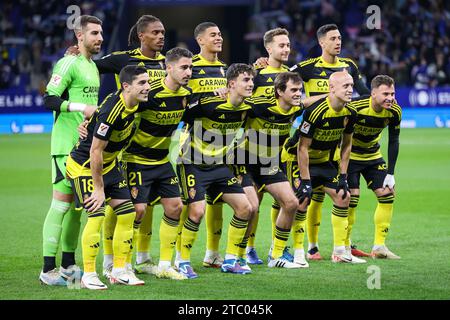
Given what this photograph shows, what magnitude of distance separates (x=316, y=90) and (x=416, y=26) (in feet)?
77.8

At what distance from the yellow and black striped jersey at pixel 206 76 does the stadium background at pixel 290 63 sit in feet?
6.18

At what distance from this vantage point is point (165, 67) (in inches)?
374

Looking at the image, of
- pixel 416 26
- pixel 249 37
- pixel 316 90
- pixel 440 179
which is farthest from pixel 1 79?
pixel 316 90

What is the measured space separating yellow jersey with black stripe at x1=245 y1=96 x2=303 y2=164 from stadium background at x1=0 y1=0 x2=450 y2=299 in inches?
50.3

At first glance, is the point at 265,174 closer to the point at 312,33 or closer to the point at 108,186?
the point at 108,186

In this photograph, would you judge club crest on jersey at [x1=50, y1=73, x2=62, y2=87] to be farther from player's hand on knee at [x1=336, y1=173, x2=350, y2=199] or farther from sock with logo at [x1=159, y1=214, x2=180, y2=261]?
player's hand on knee at [x1=336, y1=173, x2=350, y2=199]

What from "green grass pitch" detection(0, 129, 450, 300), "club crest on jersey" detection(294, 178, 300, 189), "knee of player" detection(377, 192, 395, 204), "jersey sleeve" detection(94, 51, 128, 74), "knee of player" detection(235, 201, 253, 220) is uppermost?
"jersey sleeve" detection(94, 51, 128, 74)

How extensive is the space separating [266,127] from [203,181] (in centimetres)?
95

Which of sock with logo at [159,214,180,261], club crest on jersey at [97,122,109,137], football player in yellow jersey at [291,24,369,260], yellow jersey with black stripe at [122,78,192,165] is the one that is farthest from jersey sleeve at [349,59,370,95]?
A: club crest on jersey at [97,122,109,137]

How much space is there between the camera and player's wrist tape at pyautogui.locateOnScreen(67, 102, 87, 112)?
328 inches

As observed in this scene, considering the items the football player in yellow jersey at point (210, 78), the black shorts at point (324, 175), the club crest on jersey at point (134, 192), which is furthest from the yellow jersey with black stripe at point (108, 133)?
the black shorts at point (324, 175)

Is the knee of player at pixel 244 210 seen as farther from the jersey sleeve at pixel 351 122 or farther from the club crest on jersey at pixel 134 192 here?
the jersey sleeve at pixel 351 122

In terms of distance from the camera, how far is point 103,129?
8062 millimetres

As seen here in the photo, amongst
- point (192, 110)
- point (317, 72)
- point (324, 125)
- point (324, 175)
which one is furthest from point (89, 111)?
point (317, 72)
